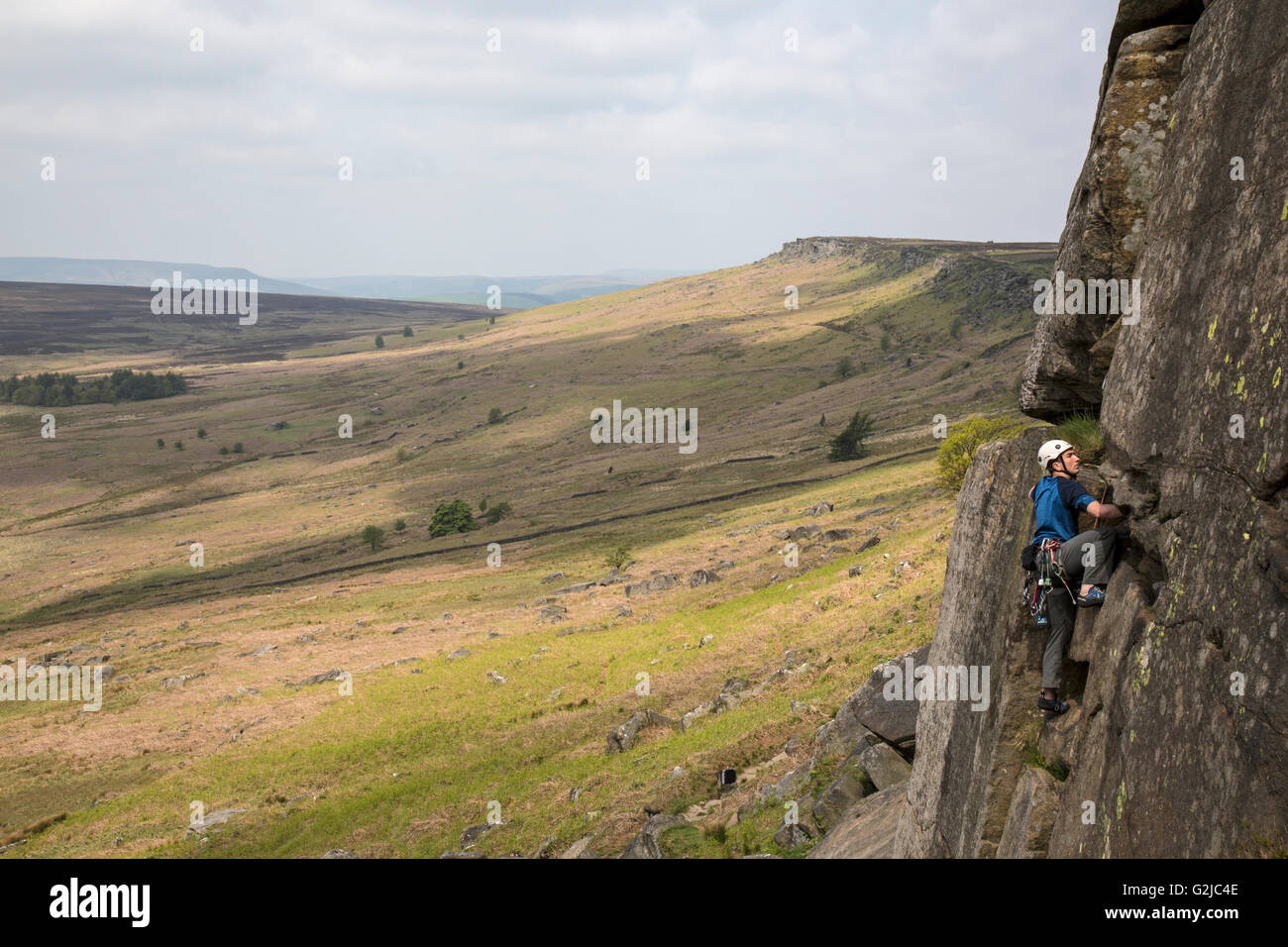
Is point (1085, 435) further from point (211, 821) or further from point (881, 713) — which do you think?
point (211, 821)

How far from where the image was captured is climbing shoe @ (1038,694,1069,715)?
1108 centimetres

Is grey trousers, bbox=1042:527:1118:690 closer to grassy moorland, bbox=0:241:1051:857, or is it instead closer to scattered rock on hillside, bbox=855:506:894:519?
grassy moorland, bbox=0:241:1051:857

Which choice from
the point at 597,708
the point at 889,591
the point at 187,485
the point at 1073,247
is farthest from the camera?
the point at 187,485

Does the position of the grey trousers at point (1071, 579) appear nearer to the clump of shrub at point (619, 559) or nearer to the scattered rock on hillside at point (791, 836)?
the scattered rock on hillside at point (791, 836)

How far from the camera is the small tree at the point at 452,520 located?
122188mm

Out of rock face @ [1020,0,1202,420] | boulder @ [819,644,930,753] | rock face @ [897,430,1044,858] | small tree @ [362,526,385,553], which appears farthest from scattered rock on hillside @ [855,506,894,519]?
small tree @ [362,526,385,553]

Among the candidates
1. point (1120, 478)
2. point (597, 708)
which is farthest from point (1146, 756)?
point (597, 708)

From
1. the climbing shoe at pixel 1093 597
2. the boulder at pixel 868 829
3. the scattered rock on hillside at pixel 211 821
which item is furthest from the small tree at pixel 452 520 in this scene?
the climbing shoe at pixel 1093 597

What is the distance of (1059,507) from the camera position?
1116 centimetres

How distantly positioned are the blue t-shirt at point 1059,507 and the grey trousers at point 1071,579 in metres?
0.24

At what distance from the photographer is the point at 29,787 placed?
156ft

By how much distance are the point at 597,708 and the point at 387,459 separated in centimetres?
15488

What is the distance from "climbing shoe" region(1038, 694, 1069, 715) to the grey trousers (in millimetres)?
161
